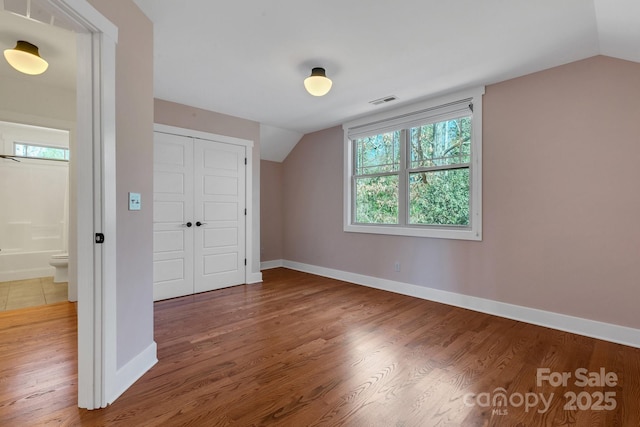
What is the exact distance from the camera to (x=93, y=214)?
63.0 inches

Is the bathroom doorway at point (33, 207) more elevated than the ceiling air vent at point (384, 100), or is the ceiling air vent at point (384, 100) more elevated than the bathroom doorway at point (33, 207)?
the ceiling air vent at point (384, 100)

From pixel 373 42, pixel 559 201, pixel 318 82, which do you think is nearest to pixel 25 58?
pixel 318 82

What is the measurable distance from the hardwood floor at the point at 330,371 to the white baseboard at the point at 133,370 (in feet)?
0.17

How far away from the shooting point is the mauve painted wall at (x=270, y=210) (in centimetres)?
553

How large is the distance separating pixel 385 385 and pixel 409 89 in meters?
2.97

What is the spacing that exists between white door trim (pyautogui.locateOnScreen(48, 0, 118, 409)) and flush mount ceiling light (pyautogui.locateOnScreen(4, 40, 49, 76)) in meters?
1.23

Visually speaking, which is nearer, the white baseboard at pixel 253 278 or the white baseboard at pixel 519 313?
the white baseboard at pixel 519 313

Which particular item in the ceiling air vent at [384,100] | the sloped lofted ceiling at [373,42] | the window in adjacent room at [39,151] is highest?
the ceiling air vent at [384,100]

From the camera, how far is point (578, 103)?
8.66 feet

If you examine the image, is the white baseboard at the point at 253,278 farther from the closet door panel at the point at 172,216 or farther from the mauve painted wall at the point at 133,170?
the mauve painted wall at the point at 133,170

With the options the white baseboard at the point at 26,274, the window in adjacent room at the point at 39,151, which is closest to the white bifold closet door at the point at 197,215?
the white baseboard at the point at 26,274

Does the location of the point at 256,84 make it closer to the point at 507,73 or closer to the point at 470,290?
the point at 507,73

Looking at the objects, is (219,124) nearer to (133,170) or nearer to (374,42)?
(133,170)

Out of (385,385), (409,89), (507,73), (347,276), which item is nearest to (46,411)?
(385,385)
